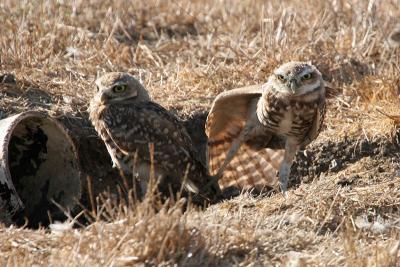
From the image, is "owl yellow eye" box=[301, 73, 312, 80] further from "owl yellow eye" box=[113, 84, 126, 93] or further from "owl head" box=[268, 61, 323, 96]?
"owl yellow eye" box=[113, 84, 126, 93]

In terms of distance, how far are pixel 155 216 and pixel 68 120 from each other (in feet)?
9.34

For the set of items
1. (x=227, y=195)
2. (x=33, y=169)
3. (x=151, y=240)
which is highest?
(x=151, y=240)

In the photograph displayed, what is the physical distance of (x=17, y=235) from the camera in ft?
17.9

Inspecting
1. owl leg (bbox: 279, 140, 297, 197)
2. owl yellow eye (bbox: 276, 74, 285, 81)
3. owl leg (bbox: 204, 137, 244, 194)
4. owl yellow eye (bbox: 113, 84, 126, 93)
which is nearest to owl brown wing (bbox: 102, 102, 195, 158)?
owl yellow eye (bbox: 113, 84, 126, 93)

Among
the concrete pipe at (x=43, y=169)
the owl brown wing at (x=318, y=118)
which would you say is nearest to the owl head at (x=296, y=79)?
the owl brown wing at (x=318, y=118)

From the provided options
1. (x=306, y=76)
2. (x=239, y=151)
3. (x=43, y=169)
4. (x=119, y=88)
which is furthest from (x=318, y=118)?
(x=43, y=169)

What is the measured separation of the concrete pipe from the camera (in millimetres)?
7312

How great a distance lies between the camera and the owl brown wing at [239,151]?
25.1 ft

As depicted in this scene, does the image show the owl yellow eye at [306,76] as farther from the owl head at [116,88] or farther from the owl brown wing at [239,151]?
the owl head at [116,88]

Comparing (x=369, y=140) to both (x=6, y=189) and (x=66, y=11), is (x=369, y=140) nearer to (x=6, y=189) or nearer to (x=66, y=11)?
(x=6, y=189)

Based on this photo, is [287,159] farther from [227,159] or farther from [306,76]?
[306,76]

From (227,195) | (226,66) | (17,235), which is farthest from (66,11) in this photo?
(17,235)

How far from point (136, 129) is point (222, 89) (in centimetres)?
128

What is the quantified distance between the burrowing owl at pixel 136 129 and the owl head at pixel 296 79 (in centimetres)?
90
